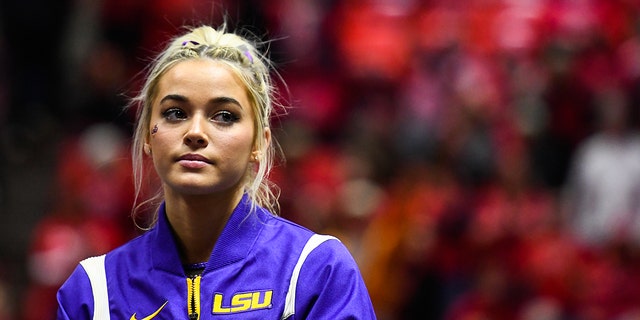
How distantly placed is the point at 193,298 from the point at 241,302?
111 mm

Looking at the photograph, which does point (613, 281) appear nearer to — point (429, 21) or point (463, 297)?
point (463, 297)

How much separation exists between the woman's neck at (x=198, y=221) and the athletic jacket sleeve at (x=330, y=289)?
251 millimetres

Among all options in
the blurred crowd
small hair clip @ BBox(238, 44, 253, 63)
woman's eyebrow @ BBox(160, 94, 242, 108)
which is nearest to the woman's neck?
woman's eyebrow @ BBox(160, 94, 242, 108)

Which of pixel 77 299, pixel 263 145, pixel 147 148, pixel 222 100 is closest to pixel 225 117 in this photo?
pixel 222 100

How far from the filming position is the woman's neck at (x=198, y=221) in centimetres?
294

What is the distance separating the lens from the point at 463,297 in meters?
6.36

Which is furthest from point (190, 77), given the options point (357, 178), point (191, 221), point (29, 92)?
point (29, 92)

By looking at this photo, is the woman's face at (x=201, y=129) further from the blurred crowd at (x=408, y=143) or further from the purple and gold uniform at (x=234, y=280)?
the blurred crowd at (x=408, y=143)

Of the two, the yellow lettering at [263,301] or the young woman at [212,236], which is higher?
the young woman at [212,236]

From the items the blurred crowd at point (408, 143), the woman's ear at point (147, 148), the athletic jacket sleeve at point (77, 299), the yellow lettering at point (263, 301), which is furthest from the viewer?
the blurred crowd at point (408, 143)

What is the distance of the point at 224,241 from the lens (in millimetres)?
2898

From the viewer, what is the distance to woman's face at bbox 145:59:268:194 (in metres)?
2.83

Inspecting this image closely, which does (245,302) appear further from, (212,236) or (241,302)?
(212,236)

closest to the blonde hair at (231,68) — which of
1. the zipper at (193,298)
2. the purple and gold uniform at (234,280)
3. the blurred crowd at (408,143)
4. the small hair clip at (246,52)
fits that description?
the small hair clip at (246,52)
